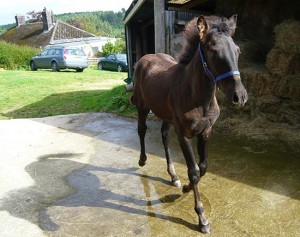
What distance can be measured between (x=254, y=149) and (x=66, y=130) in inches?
158

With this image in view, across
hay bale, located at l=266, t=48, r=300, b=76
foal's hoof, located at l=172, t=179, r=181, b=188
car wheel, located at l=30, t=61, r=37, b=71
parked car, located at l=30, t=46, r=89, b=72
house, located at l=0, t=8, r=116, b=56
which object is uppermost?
hay bale, located at l=266, t=48, r=300, b=76

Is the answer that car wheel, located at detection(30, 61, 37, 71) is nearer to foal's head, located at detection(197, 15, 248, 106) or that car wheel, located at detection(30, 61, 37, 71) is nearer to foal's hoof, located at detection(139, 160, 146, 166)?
foal's hoof, located at detection(139, 160, 146, 166)

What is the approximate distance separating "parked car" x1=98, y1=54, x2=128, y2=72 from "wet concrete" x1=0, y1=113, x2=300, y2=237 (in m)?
16.9

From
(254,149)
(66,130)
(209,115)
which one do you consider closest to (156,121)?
(66,130)

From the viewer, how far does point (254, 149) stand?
5.16 metres

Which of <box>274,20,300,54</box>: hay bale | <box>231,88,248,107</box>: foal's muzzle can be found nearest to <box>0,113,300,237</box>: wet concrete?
<box>231,88,248,107</box>: foal's muzzle

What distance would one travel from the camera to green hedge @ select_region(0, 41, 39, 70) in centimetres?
2492

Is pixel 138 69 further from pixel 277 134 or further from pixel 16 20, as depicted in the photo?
pixel 16 20

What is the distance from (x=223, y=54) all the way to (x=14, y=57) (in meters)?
26.5

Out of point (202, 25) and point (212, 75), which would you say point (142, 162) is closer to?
point (212, 75)

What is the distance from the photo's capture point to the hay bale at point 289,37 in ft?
Result: 18.2

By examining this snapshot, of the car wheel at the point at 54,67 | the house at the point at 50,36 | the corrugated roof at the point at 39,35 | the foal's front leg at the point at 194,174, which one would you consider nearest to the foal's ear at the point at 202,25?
the foal's front leg at the point at 194,174

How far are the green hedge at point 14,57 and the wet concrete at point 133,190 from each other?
2130 cm

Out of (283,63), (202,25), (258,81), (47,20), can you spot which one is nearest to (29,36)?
(47,20)
